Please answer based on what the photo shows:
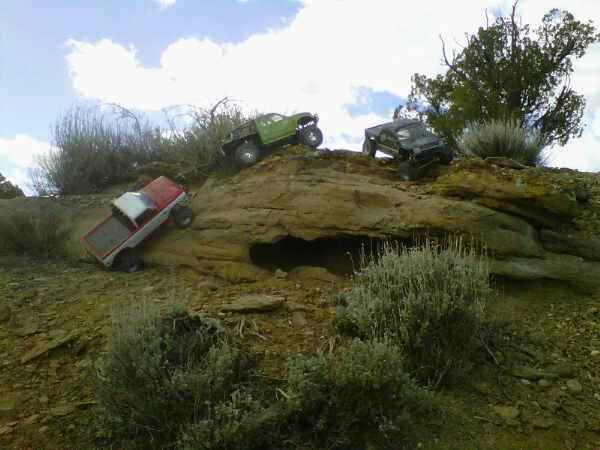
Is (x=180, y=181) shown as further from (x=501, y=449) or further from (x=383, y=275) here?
(x=501, y=449)

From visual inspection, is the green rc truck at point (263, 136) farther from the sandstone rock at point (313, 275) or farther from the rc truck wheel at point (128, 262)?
the sandstone rock at point (313, 275)

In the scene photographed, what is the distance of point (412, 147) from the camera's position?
7.73 meters

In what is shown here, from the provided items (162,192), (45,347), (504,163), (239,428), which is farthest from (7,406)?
(504,163)

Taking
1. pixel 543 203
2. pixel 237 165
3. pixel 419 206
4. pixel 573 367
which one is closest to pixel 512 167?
pixel 543 203

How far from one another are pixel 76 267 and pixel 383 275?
4.76 meters

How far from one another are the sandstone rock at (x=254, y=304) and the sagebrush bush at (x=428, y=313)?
84 cm

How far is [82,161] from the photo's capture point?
10.1 metres

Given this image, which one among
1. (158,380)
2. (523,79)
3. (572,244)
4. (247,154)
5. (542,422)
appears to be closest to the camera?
(158,380)

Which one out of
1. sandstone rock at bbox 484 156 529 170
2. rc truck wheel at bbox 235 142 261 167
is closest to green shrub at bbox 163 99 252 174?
rc truck wheel at bbox 235 142 261 167

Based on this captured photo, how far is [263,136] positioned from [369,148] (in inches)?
74.3

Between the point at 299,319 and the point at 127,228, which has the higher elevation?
the point at 127,228

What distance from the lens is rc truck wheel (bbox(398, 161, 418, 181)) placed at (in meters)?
7.58

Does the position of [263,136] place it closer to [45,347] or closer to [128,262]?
[128,262]

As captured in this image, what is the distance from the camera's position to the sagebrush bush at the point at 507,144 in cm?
906
